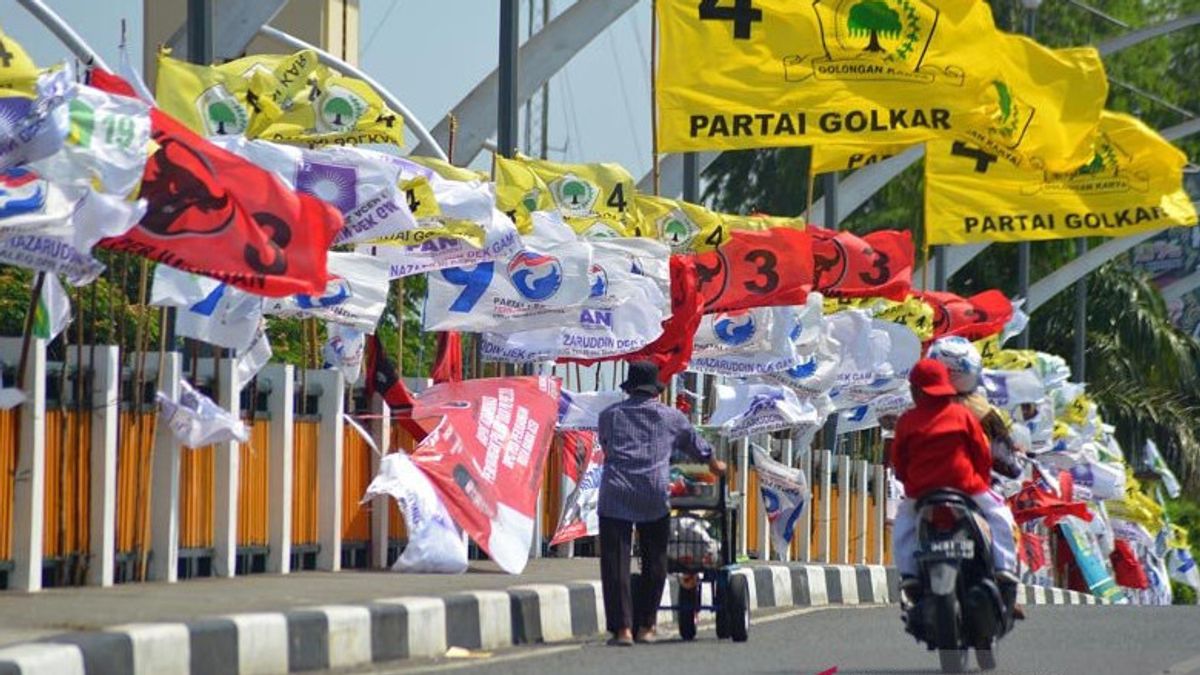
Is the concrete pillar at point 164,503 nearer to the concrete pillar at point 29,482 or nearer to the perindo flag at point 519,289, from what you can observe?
the concrete pillar at point 29,482

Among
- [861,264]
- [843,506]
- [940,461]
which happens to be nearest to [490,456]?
[940,461]

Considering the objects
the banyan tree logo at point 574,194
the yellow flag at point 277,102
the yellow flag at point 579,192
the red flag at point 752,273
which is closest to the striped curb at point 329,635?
the yellow flag at point 277,102

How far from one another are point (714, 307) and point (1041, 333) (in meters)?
40.2

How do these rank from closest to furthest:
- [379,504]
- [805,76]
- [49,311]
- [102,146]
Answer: [102,146] < [49,311] < [379,504] < [805,76]

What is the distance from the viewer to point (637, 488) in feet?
51.1

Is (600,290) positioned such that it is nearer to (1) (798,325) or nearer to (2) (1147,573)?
(1) (798,325)

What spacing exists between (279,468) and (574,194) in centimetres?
552

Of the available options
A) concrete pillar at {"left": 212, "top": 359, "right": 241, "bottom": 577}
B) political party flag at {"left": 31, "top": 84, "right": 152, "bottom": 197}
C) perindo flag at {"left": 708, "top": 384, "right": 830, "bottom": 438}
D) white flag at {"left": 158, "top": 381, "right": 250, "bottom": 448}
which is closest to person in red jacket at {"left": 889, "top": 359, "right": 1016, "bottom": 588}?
political party flag at {"left": 31, "top": 84, "right": 152, "bottom": 197}

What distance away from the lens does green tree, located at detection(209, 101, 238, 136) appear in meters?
17.4

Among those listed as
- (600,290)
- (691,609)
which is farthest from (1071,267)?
(691,609)

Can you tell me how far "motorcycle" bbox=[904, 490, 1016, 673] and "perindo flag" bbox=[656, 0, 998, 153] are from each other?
10214mm

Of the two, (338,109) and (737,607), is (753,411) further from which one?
(737,607)

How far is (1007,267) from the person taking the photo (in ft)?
201

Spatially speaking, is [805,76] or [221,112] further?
Result: [805,76]
